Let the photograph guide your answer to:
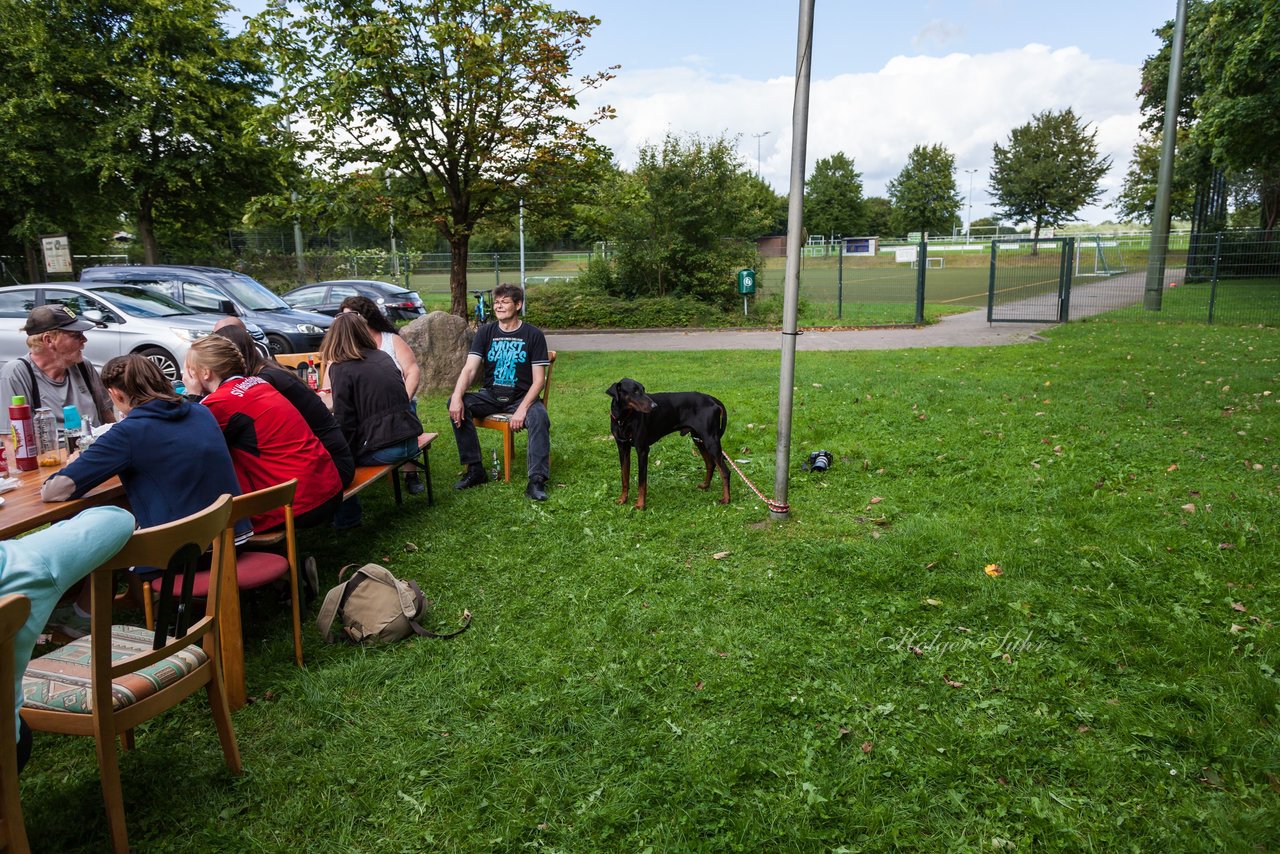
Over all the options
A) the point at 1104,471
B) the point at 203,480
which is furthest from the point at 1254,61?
the point at 203,480

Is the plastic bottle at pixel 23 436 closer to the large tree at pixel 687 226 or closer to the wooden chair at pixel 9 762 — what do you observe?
the wooden chair at pixel 9 762

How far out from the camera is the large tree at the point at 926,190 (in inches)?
2169

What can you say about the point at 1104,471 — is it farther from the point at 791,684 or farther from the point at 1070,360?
the point at 1070,360

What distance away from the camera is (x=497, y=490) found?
19.8 ft

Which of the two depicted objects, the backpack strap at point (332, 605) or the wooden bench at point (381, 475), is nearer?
the backpack strap at point (332, 605)

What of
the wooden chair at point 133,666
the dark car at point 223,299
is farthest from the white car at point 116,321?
the wooden chair at point 133,666

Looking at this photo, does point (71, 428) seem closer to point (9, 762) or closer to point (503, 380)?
point (9, 762)

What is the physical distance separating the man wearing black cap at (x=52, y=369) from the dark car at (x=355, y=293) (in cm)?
1295

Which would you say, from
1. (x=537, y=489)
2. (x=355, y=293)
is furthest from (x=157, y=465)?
(x=355, y=293)

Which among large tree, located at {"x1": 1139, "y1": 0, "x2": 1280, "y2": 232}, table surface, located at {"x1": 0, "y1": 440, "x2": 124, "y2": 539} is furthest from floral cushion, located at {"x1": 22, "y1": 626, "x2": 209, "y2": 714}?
large tree, located at {"x1": 1139, "y1": 0, "x2": 1280, "y2": 232}

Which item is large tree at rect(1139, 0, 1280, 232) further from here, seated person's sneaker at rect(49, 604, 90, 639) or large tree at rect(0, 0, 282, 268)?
large tree at rect(0, 0, 282, 268)

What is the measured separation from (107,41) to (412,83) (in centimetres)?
1112

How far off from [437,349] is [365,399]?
4775 millimetres

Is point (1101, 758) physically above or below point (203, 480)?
below
